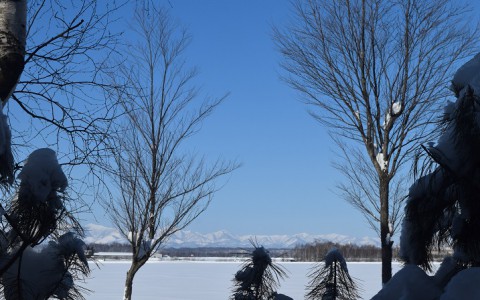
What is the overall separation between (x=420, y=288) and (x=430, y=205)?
8.1 inches

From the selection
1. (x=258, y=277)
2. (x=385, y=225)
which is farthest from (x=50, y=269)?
(x=385, y=225)

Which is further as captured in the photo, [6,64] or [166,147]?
[166,147]

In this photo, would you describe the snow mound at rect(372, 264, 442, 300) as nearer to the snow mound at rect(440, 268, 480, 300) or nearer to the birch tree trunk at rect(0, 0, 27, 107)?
the snow mound at rect(440, 268, 480, 300)

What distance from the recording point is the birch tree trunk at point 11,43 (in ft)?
6.47

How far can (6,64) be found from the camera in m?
1.98

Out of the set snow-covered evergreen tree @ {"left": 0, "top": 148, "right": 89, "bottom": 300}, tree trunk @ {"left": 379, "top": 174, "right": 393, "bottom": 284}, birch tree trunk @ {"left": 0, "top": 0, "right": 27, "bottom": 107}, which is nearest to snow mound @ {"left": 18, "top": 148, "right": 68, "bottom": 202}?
snow-covered evergreen tree @ {"left": 0, "top": 148, "right": 89, "bottom": 300}

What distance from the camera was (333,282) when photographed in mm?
1930

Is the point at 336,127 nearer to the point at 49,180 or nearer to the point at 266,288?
the point at 266,288

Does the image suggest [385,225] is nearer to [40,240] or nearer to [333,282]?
[333,282]

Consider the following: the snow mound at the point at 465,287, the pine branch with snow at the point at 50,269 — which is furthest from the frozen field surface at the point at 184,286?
the snow mound at the point at 465,287

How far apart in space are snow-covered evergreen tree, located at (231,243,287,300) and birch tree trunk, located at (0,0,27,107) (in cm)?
115

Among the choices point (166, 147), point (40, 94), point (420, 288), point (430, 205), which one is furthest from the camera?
point (166, 147)

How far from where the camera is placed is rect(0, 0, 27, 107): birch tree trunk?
1.97 m

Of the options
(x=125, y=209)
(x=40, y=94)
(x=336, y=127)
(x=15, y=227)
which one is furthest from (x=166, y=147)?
(x=15, y=227)
